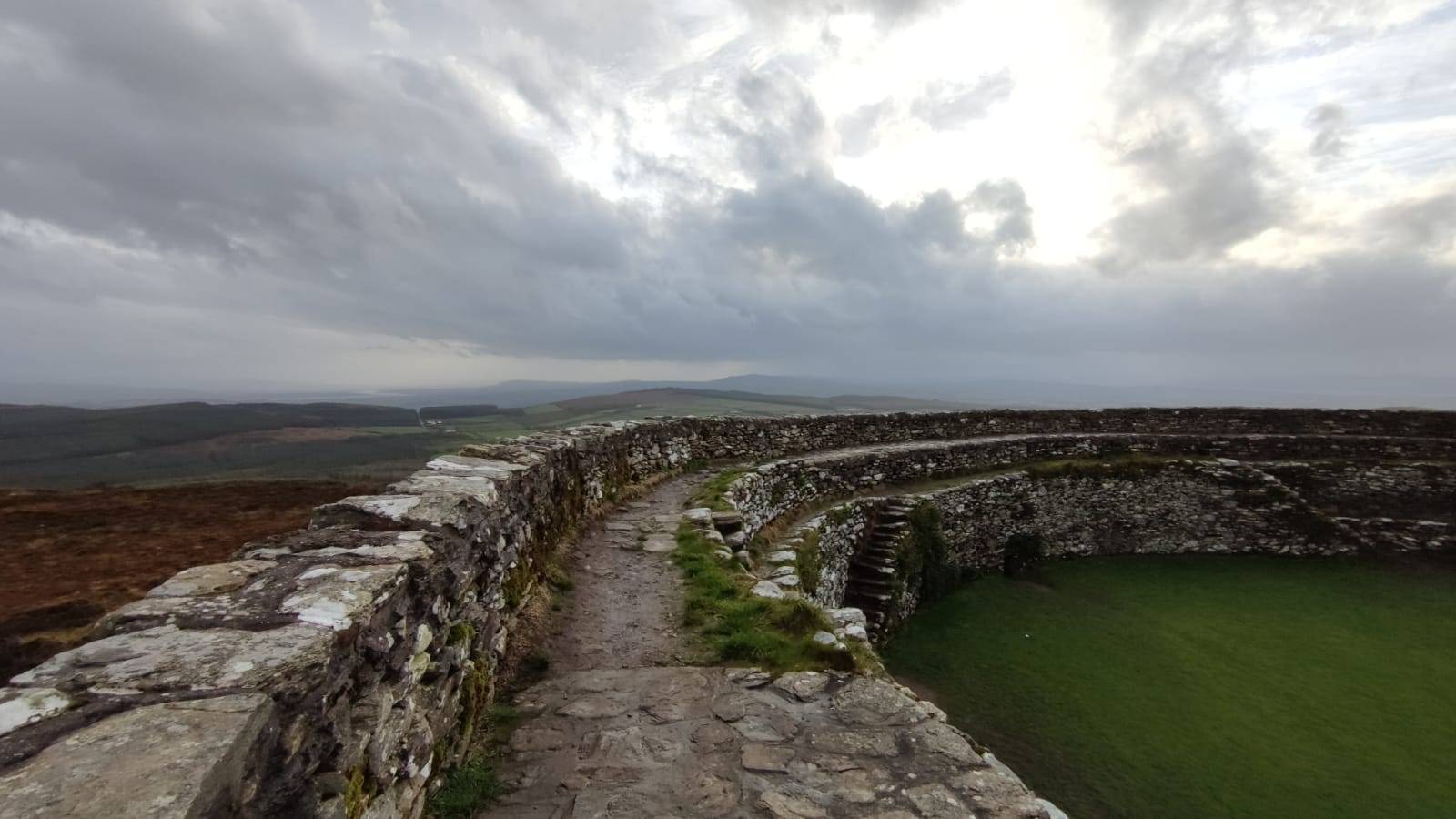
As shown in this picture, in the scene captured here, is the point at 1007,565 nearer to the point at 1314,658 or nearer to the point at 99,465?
the point at 1314,658

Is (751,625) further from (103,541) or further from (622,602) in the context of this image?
(103,541)

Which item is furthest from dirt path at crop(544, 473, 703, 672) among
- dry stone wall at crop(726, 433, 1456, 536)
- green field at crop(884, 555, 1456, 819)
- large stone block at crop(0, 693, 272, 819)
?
green field at crop(884, 555, 1456, 819)

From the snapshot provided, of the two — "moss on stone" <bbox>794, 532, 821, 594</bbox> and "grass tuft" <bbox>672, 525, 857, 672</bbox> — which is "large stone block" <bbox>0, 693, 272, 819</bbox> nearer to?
"grass tuft" <bbox>672, 525, 857, 672</bbox>

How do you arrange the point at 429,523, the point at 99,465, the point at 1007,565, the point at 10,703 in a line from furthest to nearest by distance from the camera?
Result: the point at 99,465, the point at 1007,565, the point at 429,523, the point at 10,703

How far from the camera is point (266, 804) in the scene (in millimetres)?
2225

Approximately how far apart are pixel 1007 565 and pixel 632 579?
13734mm

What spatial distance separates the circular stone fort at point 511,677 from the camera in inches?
86.0

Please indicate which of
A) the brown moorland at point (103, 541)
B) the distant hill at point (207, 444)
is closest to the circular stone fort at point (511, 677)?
the brown moorland at point (103, 541)

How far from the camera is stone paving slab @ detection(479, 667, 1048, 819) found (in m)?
3.83

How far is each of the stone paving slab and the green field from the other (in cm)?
603

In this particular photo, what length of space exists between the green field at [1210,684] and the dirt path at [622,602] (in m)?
6.12

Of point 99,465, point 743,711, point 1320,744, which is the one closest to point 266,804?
point 743,711

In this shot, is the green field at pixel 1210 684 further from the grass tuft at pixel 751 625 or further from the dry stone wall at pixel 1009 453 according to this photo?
the grass tuft at pixel 751 625

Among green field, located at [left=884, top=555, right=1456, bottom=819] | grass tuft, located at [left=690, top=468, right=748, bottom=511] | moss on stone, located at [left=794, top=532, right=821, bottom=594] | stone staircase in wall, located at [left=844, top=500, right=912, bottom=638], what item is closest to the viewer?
green field, located at [left=884, top=555, right=1456, bottom=819]
